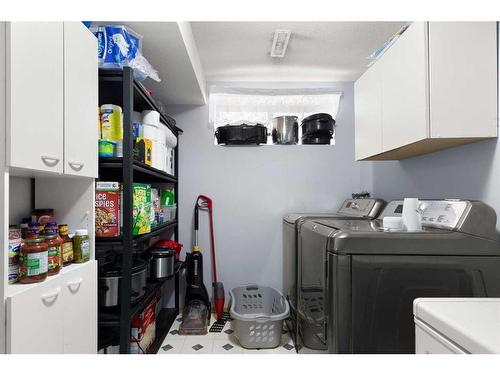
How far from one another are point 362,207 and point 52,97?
2.17 m

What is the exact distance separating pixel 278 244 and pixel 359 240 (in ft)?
5.22

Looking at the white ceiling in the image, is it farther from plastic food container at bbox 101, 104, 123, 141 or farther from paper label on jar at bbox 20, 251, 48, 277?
paper label on jar at bbox 20, 251, 48, 277

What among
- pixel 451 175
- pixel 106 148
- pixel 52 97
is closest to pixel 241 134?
pixel 106 148

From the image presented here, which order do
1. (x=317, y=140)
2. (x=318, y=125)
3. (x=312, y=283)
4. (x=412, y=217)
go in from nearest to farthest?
(x=412, y=217)
(x=312, y=283)
(x=318, y=125)
(x=317, y=140)

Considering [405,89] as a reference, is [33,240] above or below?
below

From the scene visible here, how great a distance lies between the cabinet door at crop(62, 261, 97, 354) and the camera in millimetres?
1013

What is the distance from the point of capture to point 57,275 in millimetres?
967

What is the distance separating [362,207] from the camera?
228 centimetres

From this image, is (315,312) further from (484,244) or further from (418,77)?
(418,77)

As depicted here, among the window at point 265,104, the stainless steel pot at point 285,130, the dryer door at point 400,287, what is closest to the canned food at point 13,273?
the dryer door at point 400,287

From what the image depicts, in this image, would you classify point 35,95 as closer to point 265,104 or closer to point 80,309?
Answer: point 80,309

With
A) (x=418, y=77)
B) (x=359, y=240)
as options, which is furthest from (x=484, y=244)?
(x=418, y=77)

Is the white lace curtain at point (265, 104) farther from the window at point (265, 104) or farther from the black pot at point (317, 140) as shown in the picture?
the black pot at point (317, 140)

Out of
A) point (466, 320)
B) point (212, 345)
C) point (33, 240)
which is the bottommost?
point (212, 345)
